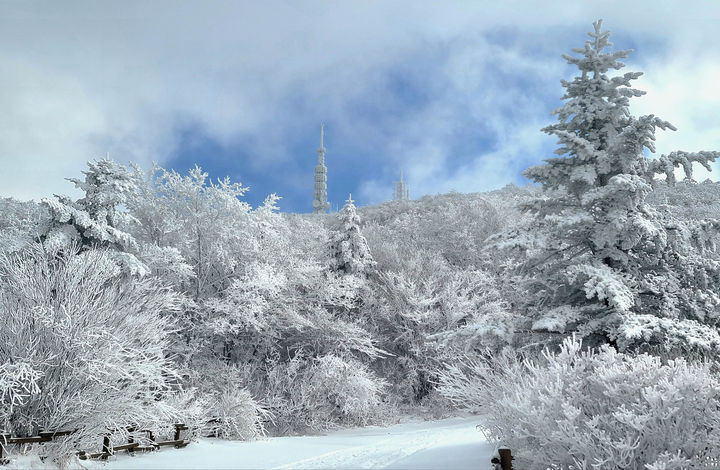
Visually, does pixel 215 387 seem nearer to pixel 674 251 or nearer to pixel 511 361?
pixel 511 361

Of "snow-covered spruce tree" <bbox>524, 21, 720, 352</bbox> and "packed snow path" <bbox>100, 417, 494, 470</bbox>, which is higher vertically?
"snow-covered spruce tree" <bbox>524, 21, 720, 352</bbox>

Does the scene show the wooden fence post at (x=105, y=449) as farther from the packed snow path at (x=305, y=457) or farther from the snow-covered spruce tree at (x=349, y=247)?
the snow-covered spruce tree at (x=349, y=247)

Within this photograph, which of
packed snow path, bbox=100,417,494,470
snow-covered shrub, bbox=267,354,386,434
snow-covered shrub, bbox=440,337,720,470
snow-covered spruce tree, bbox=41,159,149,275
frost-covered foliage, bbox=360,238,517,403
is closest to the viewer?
snow-covered shrub, bbox=440,337,720,470

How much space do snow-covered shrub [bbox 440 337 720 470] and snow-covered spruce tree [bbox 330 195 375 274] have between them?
18.4 metres

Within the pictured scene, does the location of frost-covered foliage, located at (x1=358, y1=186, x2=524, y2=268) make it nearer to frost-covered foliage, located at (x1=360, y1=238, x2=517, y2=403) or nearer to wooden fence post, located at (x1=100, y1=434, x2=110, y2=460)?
frost-covered foliage, located at (x1=360, y1=238, x2=517, y2=403)

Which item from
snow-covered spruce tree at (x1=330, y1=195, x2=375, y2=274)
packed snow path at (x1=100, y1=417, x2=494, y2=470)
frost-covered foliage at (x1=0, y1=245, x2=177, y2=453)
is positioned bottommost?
packed snow path at (x1=100, y1=417, x2=494, y2=470)

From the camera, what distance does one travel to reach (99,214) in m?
17.5

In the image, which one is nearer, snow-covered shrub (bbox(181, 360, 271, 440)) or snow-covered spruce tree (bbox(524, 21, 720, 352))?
snow-covered spruce tree (bbox(524, 21, 720, 352))

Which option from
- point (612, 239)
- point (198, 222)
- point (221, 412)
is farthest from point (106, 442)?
point (198, 222)

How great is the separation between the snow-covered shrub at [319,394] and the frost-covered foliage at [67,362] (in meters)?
10.3

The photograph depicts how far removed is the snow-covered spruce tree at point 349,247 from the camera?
26109mm

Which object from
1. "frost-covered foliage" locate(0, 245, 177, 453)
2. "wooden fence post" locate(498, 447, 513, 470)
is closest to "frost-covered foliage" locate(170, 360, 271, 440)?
"frost-covered foliage" locate(0, 245, 177, 453)

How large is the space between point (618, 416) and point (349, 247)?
A: 21.0 m

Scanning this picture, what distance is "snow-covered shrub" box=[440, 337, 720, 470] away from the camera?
19.3 ft
